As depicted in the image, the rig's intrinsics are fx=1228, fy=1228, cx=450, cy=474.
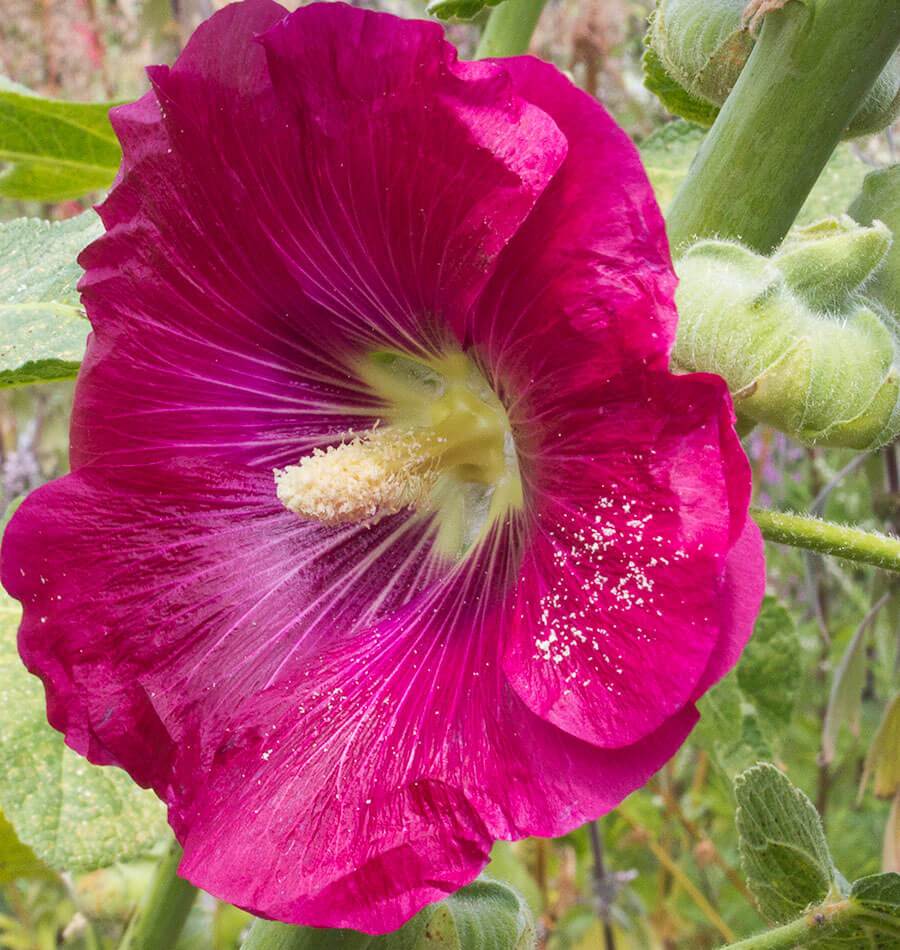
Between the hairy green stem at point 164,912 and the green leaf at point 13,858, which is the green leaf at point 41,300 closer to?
the hairy green stem at point 164,912

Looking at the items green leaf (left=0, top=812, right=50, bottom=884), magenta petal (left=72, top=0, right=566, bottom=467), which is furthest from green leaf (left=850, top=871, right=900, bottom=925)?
green leaf (left=0, top=812, right=50, bottom=884)

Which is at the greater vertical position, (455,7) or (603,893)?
(455,7)

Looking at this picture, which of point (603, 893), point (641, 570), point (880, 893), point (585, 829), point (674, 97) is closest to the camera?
point (641, 570)

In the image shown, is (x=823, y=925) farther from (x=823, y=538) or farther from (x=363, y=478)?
(x=363, y=478)

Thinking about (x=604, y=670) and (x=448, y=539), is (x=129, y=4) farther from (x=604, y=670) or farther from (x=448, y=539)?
(x=604, y=670)

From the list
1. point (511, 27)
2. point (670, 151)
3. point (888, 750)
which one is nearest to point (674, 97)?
point (511, 27)

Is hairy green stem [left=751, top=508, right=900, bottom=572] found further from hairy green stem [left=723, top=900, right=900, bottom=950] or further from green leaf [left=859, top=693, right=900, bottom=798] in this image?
green leaf [left=859, top=693, right=900, bottom=798]

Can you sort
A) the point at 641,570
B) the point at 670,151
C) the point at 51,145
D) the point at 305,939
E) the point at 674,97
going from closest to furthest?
the point at 641,570, the point at 305,939, the point at 674,97, the point at 51,145, the point at 670,151
